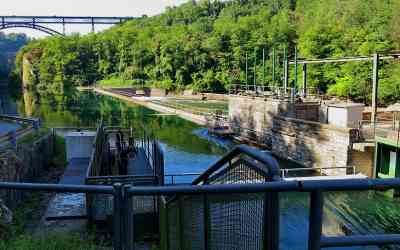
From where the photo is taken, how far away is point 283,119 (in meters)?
31.0

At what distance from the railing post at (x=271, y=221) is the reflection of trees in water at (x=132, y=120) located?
29.9 m

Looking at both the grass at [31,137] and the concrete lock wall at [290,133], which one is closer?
the grass at [31,137]

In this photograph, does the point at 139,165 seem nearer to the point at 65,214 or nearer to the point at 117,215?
the point at 65,214

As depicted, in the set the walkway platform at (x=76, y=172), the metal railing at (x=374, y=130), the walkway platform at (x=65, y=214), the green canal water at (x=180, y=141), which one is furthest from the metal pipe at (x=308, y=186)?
the metal railing at (x=374, y=130)

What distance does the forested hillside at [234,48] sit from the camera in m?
49.4

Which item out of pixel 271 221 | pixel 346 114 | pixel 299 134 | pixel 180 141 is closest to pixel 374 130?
pixel 346 114

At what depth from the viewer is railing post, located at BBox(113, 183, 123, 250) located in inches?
83.7

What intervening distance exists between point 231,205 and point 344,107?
86.6ft

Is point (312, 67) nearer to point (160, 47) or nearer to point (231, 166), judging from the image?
point (160, 47)

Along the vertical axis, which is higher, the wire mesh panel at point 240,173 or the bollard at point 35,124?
the wire mesh panel at point 240,173

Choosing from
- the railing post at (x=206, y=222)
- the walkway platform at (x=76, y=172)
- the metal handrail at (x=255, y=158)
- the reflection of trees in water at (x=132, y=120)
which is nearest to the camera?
the metal handrail at (x=255, y=158)

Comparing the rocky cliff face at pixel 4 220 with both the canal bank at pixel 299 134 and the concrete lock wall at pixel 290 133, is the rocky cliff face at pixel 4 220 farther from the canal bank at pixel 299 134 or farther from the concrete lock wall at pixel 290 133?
the concrete lock wall at pixel 290 133

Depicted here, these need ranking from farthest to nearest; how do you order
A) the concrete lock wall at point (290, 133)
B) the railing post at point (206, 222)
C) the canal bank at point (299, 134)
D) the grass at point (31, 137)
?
the concrete lock wall at point (290, 133) → the canal bank at point (299, 134) → the grass at point (31, 137) → the railing post at point (206, 222)

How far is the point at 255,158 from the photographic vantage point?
2477 mm
